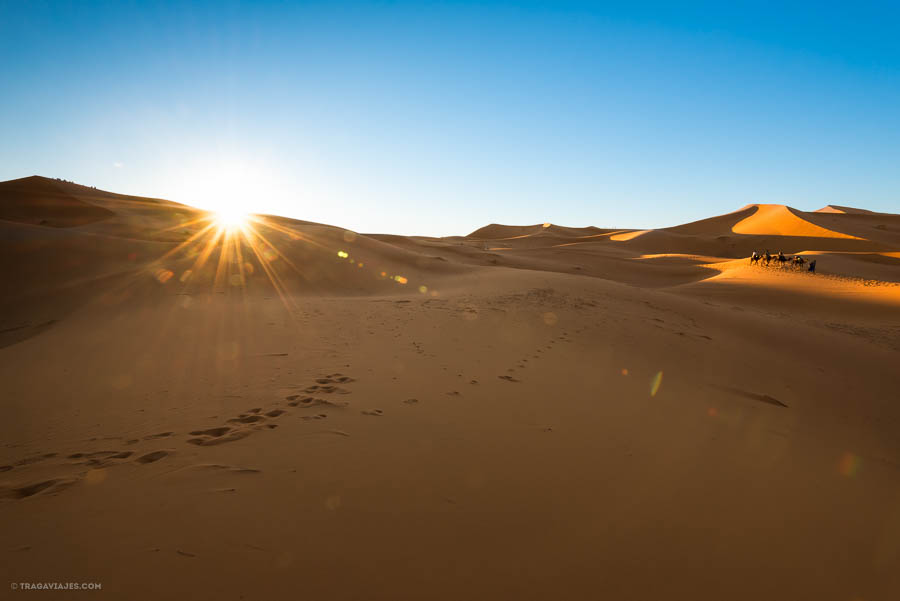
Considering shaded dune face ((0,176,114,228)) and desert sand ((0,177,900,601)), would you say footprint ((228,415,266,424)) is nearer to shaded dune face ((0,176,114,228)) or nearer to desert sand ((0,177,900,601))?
desert sand ((0,177,900,601))

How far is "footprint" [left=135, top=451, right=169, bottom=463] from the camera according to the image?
293cm

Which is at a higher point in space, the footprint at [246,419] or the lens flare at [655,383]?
the footprint at [246,419]

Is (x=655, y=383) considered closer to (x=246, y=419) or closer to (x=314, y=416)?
(x=314, y=416)

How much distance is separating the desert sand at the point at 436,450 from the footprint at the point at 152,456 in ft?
0.07

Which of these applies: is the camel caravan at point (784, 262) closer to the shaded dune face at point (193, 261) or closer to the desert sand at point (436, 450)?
the shaded dune face at point (193, 261)

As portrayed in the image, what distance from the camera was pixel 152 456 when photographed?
117 inches

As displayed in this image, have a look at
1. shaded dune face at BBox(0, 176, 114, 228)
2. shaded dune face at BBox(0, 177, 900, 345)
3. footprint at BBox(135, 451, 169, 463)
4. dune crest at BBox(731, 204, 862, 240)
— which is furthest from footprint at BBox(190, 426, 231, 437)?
dune crest at BBox(731, 204, 862, 240)

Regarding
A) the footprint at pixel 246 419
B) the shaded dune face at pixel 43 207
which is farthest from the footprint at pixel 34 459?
the shaded dune face at pixel 43 207

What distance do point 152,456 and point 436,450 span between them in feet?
7.04

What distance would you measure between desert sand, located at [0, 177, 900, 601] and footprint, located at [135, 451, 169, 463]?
0.07 ft

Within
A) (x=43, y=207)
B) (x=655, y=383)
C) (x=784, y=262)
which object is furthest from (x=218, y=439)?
(x=43, y=207)

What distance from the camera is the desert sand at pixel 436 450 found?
211 cm

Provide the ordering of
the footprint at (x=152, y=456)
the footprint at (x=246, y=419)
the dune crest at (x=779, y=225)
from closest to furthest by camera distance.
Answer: the footprint at (x=152, y=456), the footprint at (x=246, y=419), the dune crest at (x=779, y=225)

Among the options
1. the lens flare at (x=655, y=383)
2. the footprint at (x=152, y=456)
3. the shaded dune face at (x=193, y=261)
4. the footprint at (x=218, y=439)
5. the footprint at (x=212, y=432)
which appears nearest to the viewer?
the footprint at (x=152, y=456)
